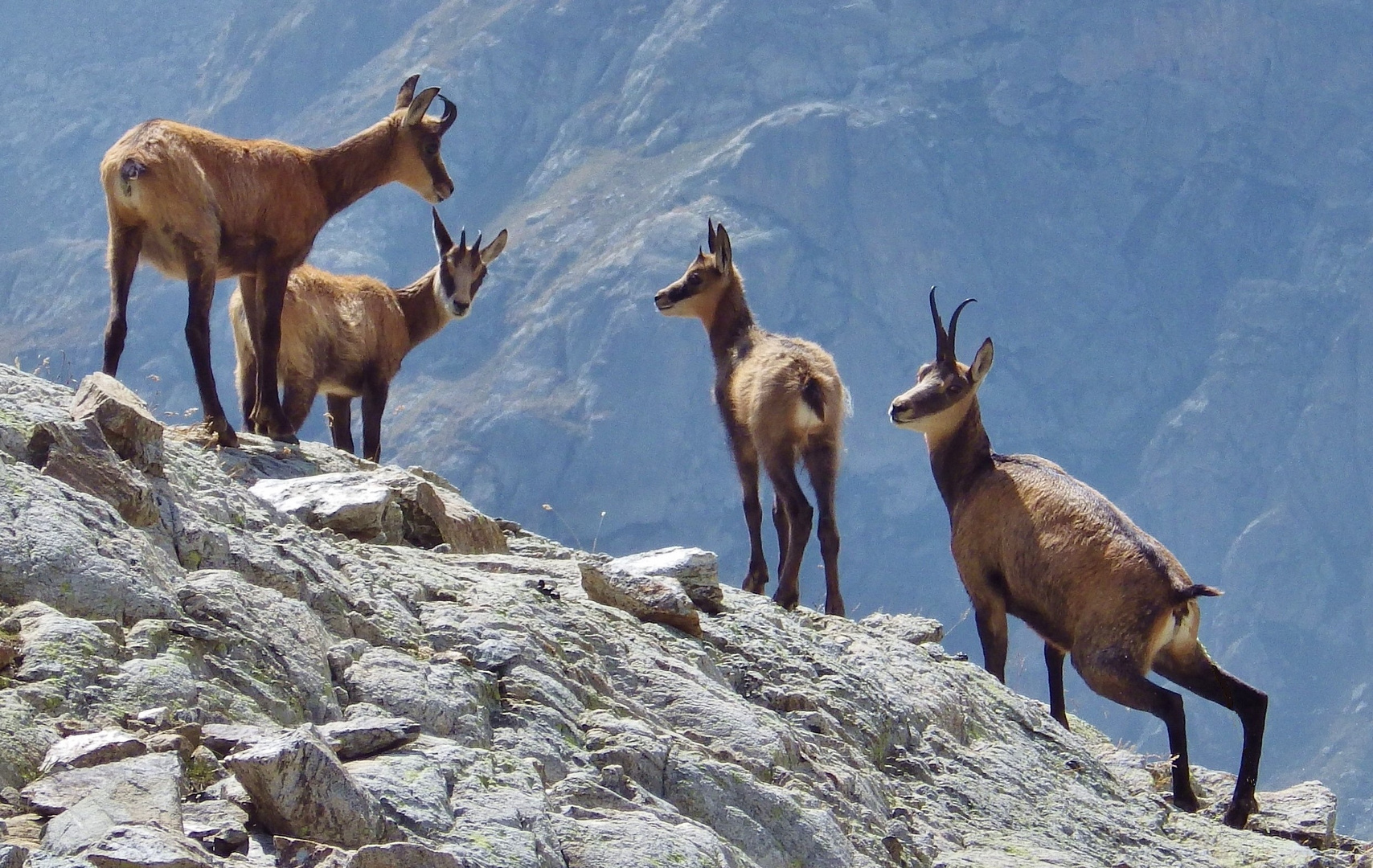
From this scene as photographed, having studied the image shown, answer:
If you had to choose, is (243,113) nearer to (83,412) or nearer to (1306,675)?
(1306,675)

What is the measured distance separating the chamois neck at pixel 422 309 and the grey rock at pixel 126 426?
7.74 meters

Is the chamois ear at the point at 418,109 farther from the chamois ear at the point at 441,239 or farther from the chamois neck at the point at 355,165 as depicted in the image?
the chamois ear at the point at 441,239

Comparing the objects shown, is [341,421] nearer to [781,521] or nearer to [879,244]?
[781,521]

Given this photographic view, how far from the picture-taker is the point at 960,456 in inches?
422

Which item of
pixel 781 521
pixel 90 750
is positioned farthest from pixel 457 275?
pixel 90 750

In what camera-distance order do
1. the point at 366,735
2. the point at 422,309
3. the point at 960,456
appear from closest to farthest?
the point at 366,735 → the point at 960,456 → the point at 422,309

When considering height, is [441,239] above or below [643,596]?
above

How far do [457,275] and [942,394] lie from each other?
165 inches

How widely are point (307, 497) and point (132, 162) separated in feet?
8.29

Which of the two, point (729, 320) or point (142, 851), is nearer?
point (142, 851)

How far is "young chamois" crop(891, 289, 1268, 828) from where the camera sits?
28.6ft

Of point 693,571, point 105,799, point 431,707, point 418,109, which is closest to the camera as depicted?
point 105,799

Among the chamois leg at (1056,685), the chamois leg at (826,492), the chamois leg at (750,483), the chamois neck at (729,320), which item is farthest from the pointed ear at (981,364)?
the chamois neck at (729,320)

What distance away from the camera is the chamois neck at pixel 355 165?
10.8 meters
